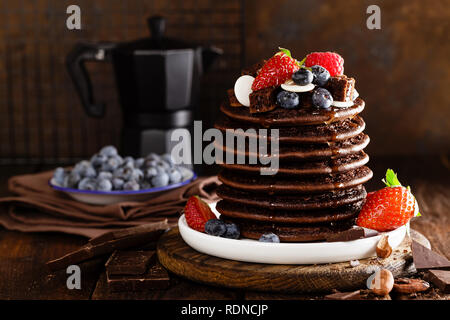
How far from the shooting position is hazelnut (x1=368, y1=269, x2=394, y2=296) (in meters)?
1.13

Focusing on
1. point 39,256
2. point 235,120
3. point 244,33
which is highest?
point 244,33

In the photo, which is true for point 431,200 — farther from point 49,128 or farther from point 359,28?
point 49,128

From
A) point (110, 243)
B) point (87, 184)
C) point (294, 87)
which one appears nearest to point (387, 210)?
point (294, 87)

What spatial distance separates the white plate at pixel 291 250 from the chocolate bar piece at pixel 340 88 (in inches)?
10.0

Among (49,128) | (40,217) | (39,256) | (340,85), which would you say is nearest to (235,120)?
(340,85)

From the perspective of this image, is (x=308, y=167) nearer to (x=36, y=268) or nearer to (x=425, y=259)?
(x=425, y=259)

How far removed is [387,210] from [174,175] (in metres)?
0.72

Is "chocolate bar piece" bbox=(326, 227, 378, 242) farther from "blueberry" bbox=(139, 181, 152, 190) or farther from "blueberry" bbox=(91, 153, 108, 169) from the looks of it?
"blueberry" bbox=(91, 153, 108, 169)

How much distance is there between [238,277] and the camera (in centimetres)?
118

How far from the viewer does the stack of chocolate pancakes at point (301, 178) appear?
121 cm

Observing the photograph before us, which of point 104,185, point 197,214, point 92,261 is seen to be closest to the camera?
point 197,214

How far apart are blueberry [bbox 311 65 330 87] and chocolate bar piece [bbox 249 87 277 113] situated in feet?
0.25

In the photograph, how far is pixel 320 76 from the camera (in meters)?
1.23
